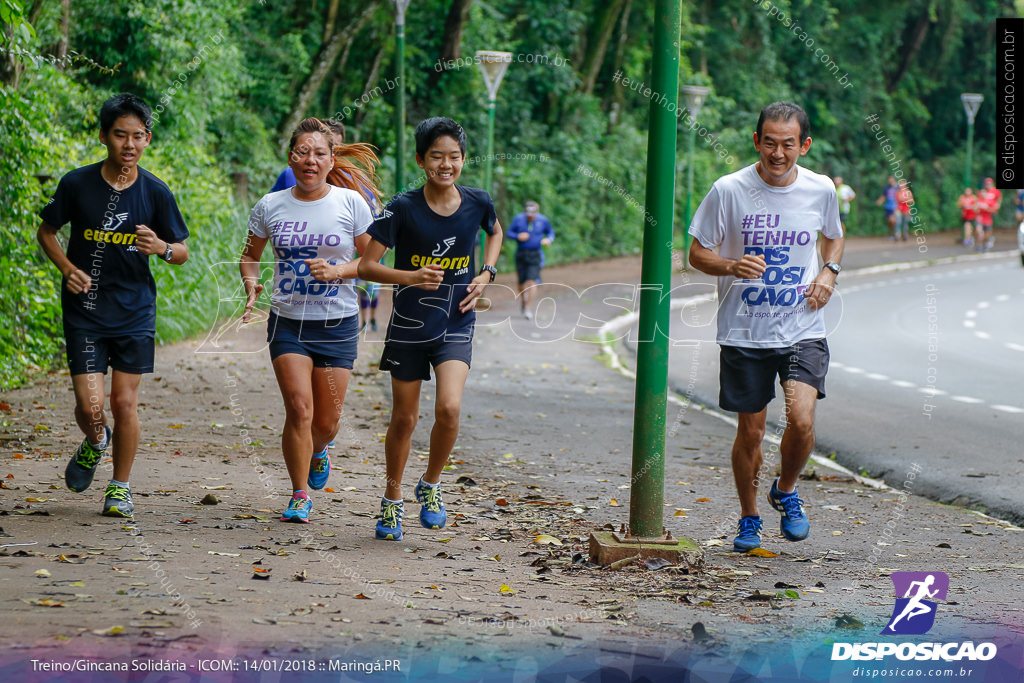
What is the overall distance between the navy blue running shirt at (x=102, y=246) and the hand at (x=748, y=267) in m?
2.73

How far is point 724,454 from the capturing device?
31.7 feet

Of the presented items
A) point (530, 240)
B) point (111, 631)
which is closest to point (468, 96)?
point (530, 240)

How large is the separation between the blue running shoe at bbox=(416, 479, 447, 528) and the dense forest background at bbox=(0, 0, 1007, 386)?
3771mm

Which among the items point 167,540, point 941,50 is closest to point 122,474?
point 167,540

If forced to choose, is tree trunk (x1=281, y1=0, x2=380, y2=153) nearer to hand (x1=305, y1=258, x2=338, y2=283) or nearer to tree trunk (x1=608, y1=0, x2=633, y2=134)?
tree trunk (x1=608, y1=0, x2=633, y2=134)

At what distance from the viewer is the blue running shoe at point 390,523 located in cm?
606

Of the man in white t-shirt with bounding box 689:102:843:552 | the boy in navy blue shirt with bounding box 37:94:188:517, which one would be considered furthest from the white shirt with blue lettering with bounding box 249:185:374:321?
the man in white t-shirt with bounding box 689:102:843:552

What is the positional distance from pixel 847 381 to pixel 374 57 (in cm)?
1535

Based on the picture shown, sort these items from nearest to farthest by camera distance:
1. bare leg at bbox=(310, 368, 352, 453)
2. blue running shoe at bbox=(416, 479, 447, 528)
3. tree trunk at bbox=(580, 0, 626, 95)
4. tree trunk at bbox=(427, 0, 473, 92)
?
blue running shoe at bbox=(416, 479, 447, 528) → bare leg at bbox=(310, 368, 352, 453) → tree trunk at bbox=(427, 0, 473, 92) → tree trunk at bbox=(580, 0, 626, 95)

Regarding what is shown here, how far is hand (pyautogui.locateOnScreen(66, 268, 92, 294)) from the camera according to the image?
237 inches

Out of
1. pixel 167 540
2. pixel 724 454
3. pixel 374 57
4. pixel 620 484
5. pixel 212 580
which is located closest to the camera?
pixel 212 580

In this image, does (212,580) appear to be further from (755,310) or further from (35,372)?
(35,372)

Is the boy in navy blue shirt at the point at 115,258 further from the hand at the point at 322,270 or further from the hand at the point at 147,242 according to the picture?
the hand at the point at 322,270

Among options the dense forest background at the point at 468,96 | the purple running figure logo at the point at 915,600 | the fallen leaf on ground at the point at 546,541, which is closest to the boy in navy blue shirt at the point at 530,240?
the dense forest background at the point at 468,96
